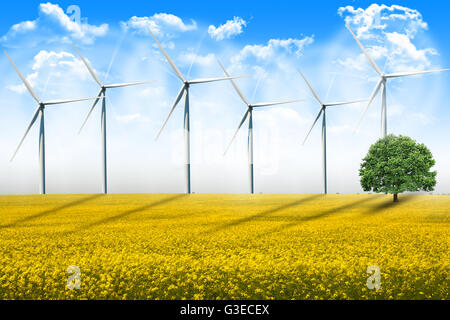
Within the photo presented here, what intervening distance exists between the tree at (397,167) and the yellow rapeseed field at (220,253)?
6.43 metres

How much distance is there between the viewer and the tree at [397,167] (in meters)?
63.9

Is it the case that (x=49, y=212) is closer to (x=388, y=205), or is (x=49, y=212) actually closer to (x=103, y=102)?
(x=103, y=102)

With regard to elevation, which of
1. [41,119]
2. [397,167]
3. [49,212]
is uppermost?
[41,119]

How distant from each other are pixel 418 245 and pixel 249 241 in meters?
11.9

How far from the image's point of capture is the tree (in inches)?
2515

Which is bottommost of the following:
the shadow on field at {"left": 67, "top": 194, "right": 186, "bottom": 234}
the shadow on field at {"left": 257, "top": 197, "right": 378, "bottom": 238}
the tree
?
the shadow on field at {"left": 257, "top": 197, "right": 378, "bottom": 238}

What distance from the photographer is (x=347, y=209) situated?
197ft

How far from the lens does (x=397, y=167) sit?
64062 millimetres

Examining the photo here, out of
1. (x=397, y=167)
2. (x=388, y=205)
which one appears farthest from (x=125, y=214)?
(x=397, y=167)

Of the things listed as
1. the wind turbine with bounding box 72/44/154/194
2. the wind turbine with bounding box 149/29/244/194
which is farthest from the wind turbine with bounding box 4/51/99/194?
the wind turbine with bounding box 149/29/244/194

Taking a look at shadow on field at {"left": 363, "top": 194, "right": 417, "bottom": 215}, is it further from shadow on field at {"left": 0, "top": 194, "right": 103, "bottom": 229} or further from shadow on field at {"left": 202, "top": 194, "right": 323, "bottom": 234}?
shadow on field at {"left": 0, "top": 194, "right": 103, "bottom": 229}

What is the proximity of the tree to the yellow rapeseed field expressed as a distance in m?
6.43

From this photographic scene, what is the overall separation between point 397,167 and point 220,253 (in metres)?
47.5
